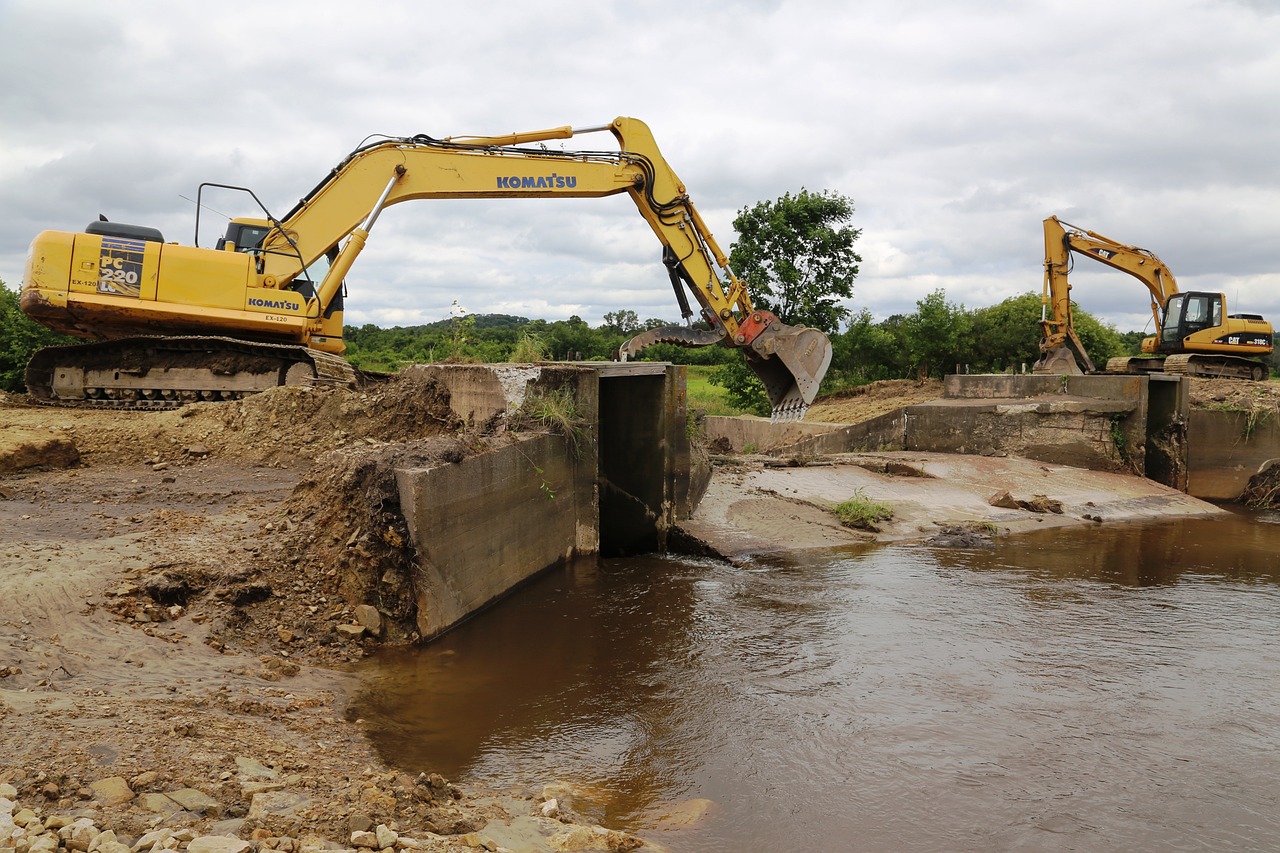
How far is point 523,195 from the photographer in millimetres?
11727

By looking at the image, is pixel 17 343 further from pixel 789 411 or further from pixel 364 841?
pixel 364 841

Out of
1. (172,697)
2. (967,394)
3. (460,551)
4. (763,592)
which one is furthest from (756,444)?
(172,697)

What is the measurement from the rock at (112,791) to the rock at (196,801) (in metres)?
0.14

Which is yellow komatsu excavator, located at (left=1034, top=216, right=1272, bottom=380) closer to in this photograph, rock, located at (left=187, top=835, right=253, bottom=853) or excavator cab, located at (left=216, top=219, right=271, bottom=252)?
excavator cab, located at (left=216, top=219, right=271, bottom=252)

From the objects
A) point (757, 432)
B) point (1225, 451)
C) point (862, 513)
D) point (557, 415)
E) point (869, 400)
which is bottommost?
point (862, 513)

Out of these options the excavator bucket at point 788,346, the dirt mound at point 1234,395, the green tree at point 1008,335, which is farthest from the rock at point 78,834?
the green tree at point 1008,335

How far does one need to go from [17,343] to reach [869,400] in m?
21.1

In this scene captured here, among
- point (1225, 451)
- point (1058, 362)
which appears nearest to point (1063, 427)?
point (1225, 451)

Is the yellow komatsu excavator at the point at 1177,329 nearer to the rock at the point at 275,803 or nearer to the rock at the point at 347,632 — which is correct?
the rock at the point at 347,632

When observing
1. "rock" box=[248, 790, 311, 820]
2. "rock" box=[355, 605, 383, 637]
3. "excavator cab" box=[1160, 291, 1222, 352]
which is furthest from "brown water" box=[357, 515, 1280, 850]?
"excavator cab" box=[1160, 291, 1222, 352]

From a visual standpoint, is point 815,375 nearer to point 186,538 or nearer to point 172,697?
point 186,538

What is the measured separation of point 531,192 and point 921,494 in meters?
6.77

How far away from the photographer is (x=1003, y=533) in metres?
11.4

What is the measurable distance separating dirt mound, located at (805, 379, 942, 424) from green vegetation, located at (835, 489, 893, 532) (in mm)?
7983
